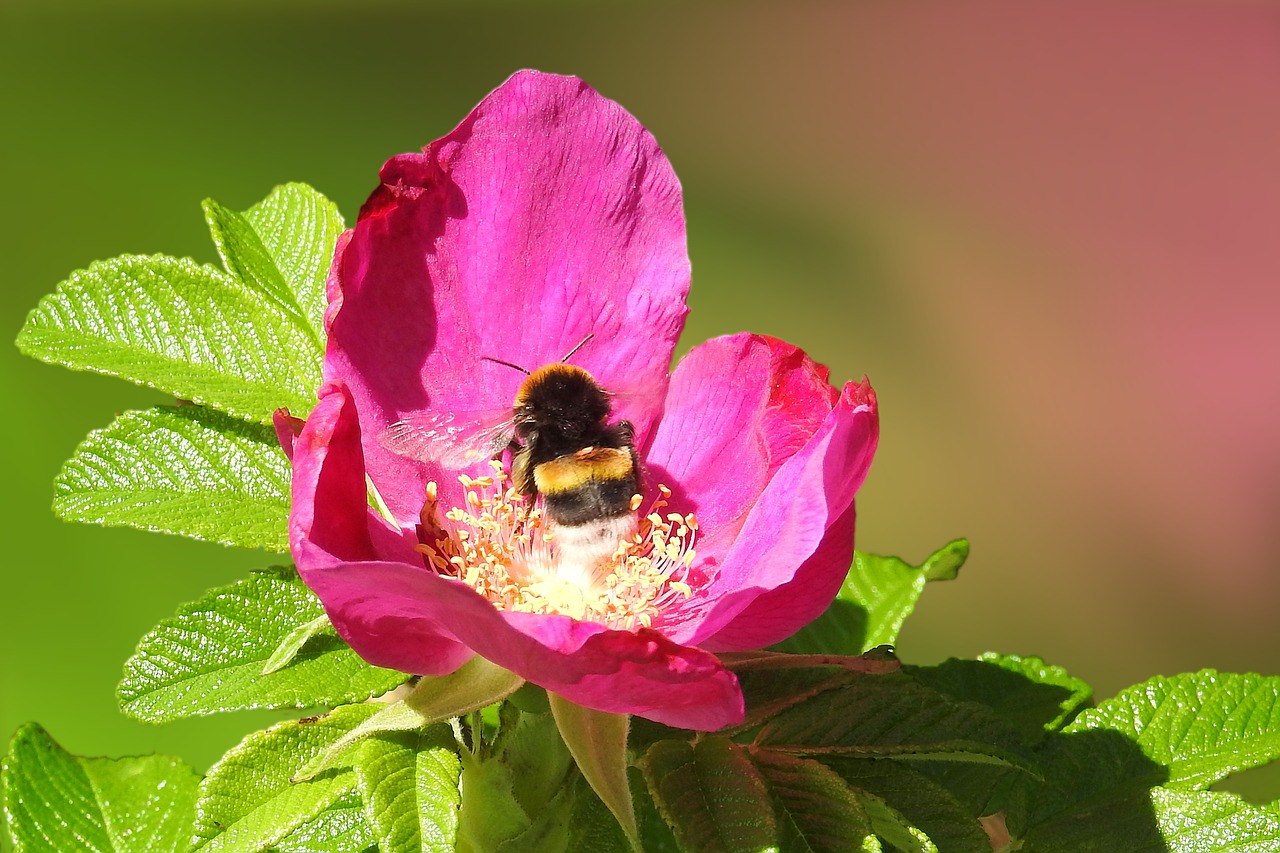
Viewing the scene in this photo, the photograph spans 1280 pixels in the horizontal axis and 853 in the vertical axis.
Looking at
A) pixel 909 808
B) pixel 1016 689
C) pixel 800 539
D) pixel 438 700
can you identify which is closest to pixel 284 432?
pixel 438 700

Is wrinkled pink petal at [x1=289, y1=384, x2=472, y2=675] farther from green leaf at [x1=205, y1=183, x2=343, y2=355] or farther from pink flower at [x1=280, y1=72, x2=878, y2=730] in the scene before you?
green leaf at [x1=205, y1=183, x2=343, y2=355]

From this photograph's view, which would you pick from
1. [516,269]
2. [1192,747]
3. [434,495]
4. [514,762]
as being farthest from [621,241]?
[1192,747]

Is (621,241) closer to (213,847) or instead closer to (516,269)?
(516,269)

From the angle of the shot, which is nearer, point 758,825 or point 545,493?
point 758,825

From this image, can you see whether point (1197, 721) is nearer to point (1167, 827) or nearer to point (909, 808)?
point (1167, 827)

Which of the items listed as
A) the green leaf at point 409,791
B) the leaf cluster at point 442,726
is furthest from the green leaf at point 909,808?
the green leaf at point 409,791
